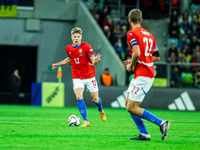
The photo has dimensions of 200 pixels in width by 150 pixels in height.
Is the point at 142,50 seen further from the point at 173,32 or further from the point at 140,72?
the point at 173,32

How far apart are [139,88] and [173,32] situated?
18.5m

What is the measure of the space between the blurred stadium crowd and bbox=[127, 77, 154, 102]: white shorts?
47.9ft

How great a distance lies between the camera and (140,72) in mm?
7973

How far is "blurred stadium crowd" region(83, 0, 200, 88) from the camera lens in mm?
22453

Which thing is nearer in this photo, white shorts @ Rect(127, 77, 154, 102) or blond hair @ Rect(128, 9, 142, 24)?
white shorts @ Rect(127, 77, 154, 102)

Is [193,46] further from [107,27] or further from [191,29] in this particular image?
[107,27]

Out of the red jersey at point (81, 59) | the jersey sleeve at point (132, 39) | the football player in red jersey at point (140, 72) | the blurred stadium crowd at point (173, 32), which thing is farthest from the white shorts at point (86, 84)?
the blurred stadium crowd at point (173, 32)

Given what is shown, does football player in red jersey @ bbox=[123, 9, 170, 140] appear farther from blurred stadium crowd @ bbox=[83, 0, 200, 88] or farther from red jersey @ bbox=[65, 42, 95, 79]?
blurred stadium crowd @ bbox=[83, 0, 200, 88]

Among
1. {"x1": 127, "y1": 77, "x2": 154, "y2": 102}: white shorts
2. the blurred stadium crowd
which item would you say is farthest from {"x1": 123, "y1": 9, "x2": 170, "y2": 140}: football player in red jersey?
the blurred stadium crowd

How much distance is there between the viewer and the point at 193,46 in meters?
24.8

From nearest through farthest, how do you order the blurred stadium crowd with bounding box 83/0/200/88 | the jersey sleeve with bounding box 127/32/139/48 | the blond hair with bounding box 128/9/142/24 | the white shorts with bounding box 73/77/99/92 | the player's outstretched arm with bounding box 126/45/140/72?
the player's outstretched arm with bounding box 126/45/140/72 → the jersey sleeve with bounding box 127/32/139/48 → the blond hair with bounding box 128/9/142/24 → the white shorts with bounding box 73/77/99/92 → the blurred stadium crowd with bounding box 83/0/200/88

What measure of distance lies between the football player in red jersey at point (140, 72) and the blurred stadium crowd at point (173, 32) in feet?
47.6

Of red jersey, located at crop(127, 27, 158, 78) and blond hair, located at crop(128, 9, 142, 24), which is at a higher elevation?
blond hair, located at crop(128, 9, 142, 24)

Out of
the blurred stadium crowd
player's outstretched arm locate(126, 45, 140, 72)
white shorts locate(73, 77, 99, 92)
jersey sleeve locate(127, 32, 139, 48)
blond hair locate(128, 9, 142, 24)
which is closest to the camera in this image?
player's outstretched arm locate(126, 45, 140, 72)
